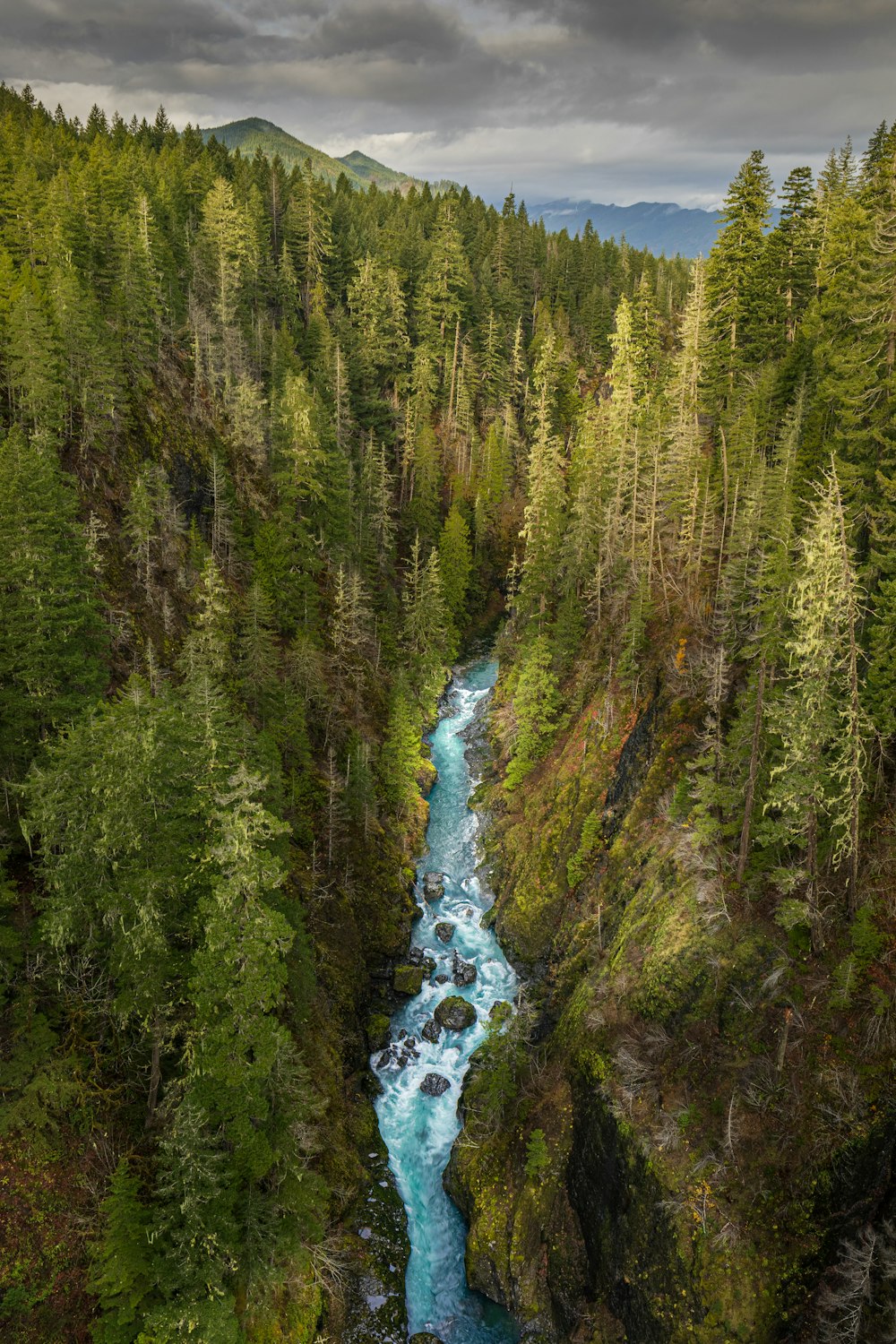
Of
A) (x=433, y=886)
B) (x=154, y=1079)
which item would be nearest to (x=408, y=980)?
(x=433, y=886)

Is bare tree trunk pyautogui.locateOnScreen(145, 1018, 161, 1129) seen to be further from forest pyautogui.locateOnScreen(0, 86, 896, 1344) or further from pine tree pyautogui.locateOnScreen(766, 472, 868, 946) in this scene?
pine tree pyautogui.locateOnScreen(766, 472, 868, 946)

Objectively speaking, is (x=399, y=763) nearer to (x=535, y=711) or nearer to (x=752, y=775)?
(x=535, y=711)

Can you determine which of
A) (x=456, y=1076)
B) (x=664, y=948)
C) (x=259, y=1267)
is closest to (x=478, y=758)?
(x=456, y=1076)

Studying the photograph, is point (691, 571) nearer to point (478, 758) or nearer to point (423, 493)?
point (478, 758)

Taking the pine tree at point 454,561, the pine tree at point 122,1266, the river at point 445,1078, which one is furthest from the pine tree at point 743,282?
the pine tree at point 122,1266

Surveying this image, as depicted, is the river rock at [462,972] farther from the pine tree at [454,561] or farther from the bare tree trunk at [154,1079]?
the pine tree at [454,561]

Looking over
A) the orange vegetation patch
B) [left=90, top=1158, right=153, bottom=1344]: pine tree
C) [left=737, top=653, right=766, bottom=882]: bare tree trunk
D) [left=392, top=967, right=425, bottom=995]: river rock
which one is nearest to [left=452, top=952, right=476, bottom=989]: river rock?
[left=392, top=967, right=425, bottom=995]: river rock

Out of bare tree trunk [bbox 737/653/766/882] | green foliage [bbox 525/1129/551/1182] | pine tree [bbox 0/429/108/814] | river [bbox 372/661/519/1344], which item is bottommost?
river [bbox 372/661/519/1344]
